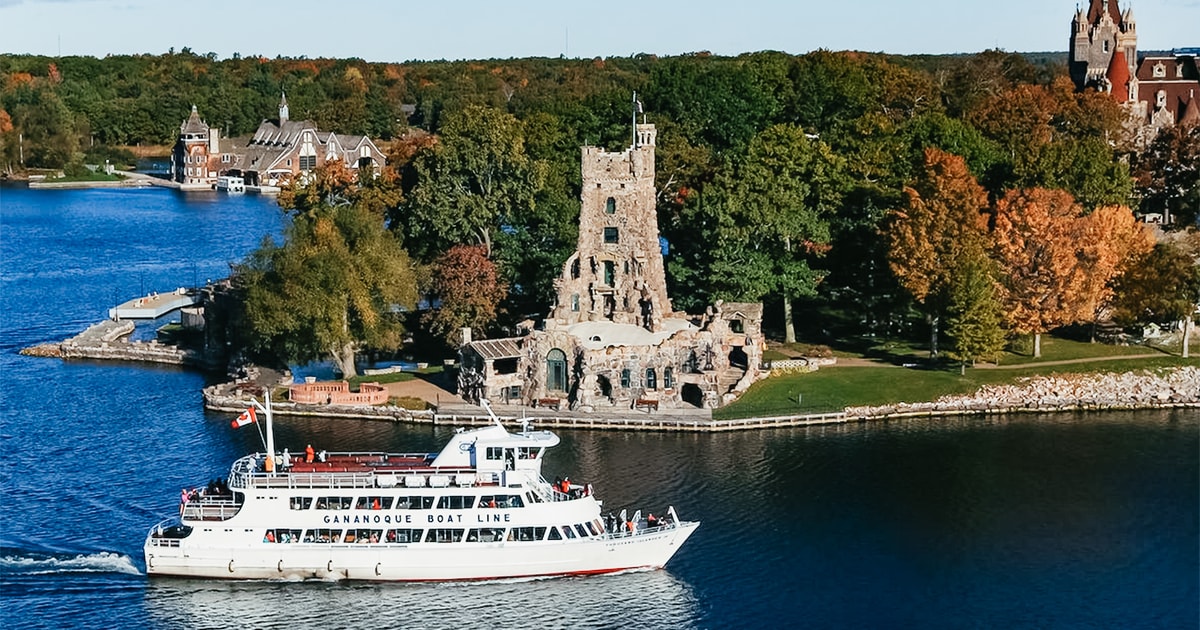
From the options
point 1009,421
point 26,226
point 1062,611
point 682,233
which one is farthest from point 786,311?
point 26,226

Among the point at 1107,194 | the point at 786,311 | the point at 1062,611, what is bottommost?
the point at 1062,611

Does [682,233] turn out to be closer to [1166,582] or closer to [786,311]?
[786,311]

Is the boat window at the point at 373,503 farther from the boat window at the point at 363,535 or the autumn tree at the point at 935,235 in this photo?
the autumn tree at the point at 935,235

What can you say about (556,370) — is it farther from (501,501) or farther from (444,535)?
(444,535)

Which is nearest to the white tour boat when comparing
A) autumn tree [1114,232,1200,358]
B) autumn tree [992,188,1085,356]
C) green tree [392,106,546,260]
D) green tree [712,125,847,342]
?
green tree [712,125,847,342]

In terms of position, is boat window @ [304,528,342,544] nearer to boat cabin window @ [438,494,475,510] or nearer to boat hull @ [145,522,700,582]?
boat hull @ [145,522,700,582]

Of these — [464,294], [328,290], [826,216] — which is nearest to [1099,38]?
[826,216]
